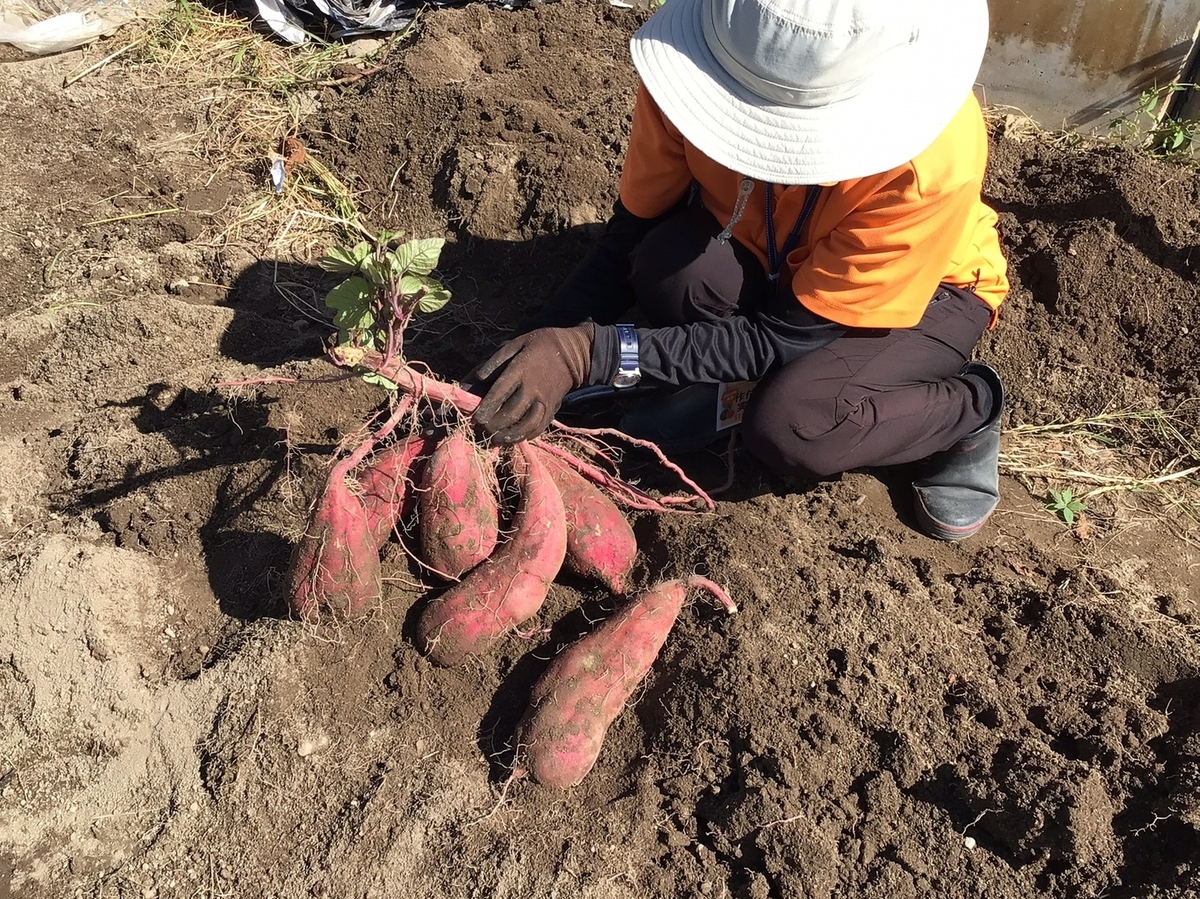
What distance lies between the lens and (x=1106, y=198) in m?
2.39

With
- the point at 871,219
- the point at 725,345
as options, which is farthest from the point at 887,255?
the point at 725,345

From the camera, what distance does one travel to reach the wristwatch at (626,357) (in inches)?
68.5

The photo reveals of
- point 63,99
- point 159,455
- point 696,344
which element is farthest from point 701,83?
point 63,99

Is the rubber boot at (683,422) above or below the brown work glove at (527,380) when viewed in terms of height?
below

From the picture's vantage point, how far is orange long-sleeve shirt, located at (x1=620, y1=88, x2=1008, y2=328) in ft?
5.05

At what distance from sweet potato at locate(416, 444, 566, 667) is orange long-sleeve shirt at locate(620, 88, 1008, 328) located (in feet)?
2.12

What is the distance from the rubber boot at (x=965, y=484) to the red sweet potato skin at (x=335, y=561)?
3.99 feet

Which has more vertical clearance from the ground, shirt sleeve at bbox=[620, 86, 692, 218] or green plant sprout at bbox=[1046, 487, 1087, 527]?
shirt sleeve at bbox=[620, 86, 692, 218]

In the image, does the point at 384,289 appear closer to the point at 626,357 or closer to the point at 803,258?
the point at 626,357

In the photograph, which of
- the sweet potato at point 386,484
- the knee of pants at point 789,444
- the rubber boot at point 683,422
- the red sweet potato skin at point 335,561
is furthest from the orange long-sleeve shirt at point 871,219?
the red sweet potato skin at point 335,561

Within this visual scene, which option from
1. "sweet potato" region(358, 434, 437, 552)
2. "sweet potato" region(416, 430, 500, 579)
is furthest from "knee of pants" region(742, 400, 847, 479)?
"sweet potato" region(358, 434, 437, 552)

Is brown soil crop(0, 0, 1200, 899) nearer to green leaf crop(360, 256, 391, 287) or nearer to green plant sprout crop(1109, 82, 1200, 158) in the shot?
green plant sprout crop(1109, 82, 1200, 158)

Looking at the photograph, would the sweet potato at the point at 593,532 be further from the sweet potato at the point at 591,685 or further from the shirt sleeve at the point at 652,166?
the shirt sleeve at the point at 652,166

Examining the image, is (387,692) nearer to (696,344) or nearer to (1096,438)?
(696,344)
